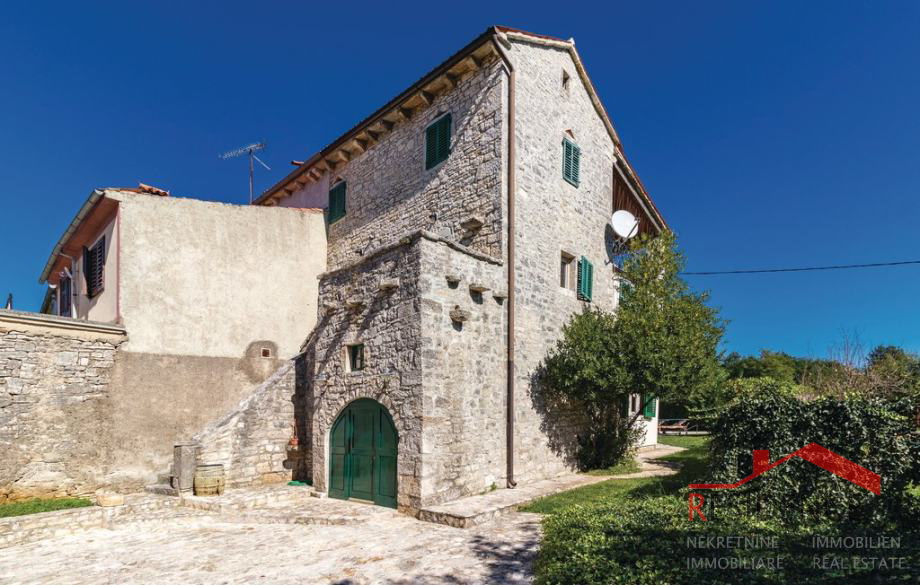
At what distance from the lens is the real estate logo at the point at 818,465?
6066 millimetres

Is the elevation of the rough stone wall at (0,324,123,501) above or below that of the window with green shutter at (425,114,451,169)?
below

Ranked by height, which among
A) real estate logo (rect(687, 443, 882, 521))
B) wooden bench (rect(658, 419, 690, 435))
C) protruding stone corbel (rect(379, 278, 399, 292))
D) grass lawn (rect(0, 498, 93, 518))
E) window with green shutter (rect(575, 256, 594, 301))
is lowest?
wooden bench (rect(658, 419, 690, 435))

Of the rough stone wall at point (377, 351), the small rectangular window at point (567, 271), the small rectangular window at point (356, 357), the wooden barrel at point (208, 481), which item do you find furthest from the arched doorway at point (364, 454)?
the small rectangular window at point (567, 271)

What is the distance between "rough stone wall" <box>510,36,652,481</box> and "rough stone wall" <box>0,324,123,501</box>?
8.81 metres

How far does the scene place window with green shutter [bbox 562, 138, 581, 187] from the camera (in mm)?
12531

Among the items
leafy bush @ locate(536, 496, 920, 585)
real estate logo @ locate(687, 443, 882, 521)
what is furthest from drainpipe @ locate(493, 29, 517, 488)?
real estate logo @ locate(687, 443, 882, 521)

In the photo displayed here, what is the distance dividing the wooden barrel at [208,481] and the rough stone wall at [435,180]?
21.4 ft

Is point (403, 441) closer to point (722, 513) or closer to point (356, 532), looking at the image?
point (356, 532)

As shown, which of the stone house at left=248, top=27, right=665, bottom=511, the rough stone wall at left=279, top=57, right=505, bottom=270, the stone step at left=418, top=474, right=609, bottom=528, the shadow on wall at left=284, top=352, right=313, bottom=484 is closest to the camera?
the stone step at left=418, top=474, right=609, bottom=528

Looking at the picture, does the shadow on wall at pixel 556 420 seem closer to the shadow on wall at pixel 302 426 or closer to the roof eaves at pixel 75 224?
the shadow on wall at pixel 302 426

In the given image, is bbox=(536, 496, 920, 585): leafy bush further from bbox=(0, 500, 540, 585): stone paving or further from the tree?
the tree

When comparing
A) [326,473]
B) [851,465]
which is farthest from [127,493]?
[851,465]

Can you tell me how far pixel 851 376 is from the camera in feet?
40.9

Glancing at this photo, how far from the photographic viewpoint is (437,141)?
12.1 metres
